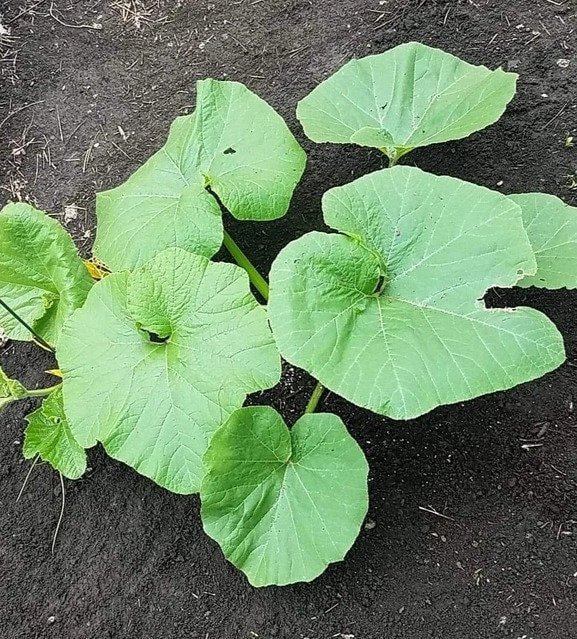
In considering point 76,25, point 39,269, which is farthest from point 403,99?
point 76,25

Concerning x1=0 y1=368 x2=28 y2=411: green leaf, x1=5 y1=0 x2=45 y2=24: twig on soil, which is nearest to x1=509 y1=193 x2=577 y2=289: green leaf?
x1=0 y1=368 x2=28 y2=411: green leaf

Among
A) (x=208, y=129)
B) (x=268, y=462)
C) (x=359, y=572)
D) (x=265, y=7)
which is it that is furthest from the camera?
(x=265, y=7)

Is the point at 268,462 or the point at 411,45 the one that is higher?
the point at 411,45

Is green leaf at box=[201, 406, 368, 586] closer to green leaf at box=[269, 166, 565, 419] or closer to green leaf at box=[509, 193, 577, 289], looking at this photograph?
green leaf at box=[269, 166, 565, 419]

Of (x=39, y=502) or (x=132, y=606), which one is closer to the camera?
(x=132, y=606)

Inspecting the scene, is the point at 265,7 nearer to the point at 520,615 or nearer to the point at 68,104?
the point at 68,104

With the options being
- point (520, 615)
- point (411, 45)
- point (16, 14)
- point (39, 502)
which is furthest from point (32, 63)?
point (520, 615)
